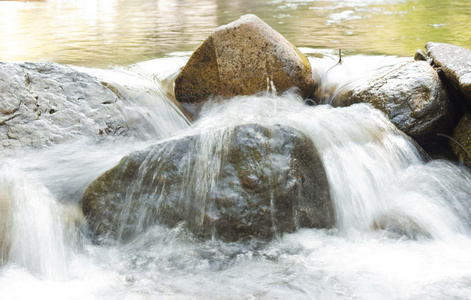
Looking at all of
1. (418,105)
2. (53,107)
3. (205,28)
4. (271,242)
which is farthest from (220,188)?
(205,28)

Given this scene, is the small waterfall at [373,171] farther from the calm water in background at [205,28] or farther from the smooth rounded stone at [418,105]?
the calm water in background at [205,28]

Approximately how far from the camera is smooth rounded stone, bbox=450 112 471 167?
4.79 m

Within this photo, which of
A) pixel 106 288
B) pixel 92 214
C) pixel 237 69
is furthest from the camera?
pixel 237 69

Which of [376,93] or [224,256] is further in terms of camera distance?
[376,93]

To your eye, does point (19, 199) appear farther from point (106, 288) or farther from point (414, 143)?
point (414, 143)

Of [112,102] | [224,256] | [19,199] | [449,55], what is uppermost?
[449,55]

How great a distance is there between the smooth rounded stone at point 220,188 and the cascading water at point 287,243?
78mm

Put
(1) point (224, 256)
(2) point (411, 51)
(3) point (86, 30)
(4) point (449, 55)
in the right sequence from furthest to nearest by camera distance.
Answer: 1. (3) point (86, 30)
2. (2) point (411, 51)
3. (4) point (449, 55)
4. (1) point (224, 256)

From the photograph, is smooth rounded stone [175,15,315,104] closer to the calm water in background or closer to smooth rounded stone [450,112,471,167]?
smooth rounded stone [450,112,471,167]

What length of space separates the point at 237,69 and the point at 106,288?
3544 mm

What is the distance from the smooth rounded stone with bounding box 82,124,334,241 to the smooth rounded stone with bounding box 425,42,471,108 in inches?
78.2

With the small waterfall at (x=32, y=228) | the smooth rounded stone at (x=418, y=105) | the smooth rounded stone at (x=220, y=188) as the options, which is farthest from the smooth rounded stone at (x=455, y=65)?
the small waterfall at (x=32, y=228)

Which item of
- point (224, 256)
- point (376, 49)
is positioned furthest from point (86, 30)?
point (224, 256)

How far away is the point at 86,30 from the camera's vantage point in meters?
13.6
